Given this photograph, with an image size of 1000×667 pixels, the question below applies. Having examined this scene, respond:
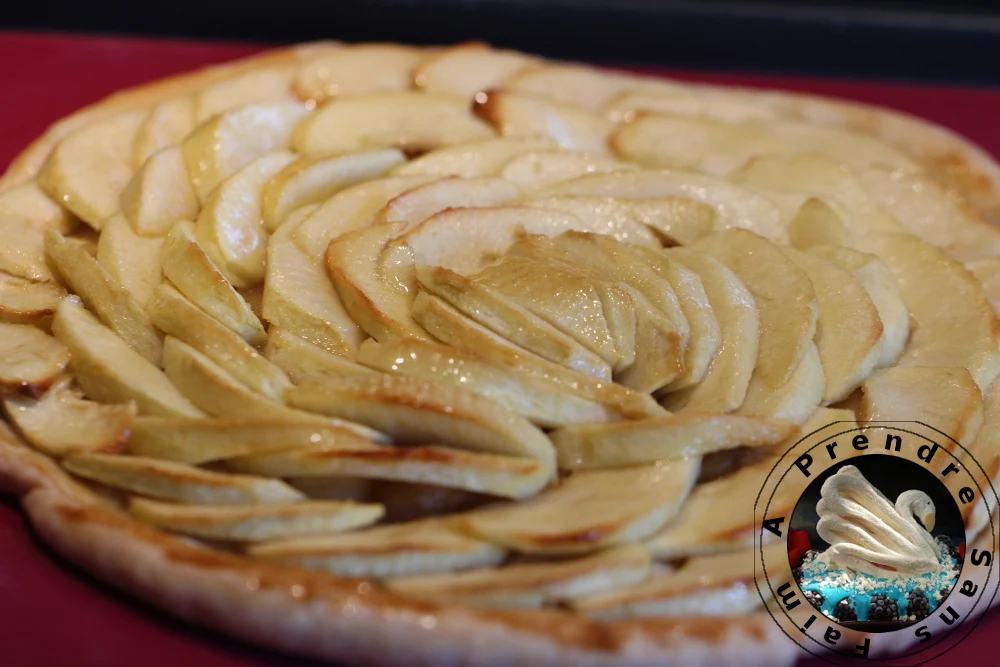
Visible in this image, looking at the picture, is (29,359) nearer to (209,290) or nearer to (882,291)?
(209,290)

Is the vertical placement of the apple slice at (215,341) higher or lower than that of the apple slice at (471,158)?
lower

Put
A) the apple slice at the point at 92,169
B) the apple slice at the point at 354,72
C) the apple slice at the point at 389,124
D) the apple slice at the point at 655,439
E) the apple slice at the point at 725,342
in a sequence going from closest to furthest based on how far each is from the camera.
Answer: the apple slice at the point at 655,439 → the apple slice at the point at 725,342 → the apple slice at the point at 92,169 → the apple slice at the point at 389,124 → the apple slice at the point at 354,72

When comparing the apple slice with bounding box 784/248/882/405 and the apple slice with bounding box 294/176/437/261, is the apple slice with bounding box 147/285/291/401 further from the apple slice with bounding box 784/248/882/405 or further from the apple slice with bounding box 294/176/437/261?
the apple slice with bounding box 784/248/882/405

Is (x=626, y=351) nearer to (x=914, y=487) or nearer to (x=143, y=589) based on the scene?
(x=914, y=487)

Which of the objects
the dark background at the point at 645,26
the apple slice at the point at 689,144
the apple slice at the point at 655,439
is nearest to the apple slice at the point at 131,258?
the apple slice at the point at 655,439

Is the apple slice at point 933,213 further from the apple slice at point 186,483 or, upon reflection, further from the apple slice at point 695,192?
the apple slice at point 186,483
